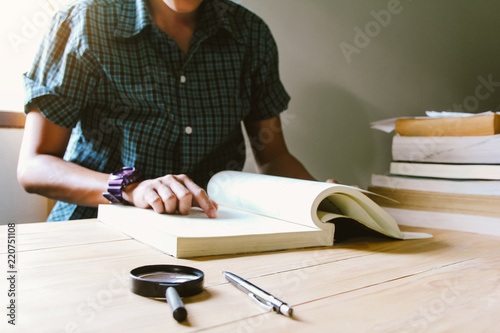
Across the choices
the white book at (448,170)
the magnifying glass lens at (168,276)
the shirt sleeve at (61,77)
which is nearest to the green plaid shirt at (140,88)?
the shirt sleeve at (61,77)

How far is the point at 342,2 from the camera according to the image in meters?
1.52

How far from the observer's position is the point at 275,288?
0.43 metres

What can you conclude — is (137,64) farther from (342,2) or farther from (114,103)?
(342,2)

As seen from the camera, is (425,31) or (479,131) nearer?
(479,131)

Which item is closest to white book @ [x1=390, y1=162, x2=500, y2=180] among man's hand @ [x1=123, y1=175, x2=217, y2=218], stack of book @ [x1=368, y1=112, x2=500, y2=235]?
stack of book @ [x1=368, y1=112, x2=500, y2=235]

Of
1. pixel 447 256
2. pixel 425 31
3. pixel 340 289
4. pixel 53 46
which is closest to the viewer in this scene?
pixel 340 289

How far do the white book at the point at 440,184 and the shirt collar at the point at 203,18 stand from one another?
0.55m

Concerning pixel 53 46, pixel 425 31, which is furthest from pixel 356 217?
pixel 425 31

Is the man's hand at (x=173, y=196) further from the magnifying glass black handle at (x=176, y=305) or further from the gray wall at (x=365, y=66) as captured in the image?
the gray wall at (x=365, y=66)

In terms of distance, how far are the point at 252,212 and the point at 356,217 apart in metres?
0.17

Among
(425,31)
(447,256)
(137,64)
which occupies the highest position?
(425,31)

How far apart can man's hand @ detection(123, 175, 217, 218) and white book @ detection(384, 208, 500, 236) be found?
0.38 meters

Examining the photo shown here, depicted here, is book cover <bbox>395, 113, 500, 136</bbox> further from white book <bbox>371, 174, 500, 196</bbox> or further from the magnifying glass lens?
the magnifying glass lens

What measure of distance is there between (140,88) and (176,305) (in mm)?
786
